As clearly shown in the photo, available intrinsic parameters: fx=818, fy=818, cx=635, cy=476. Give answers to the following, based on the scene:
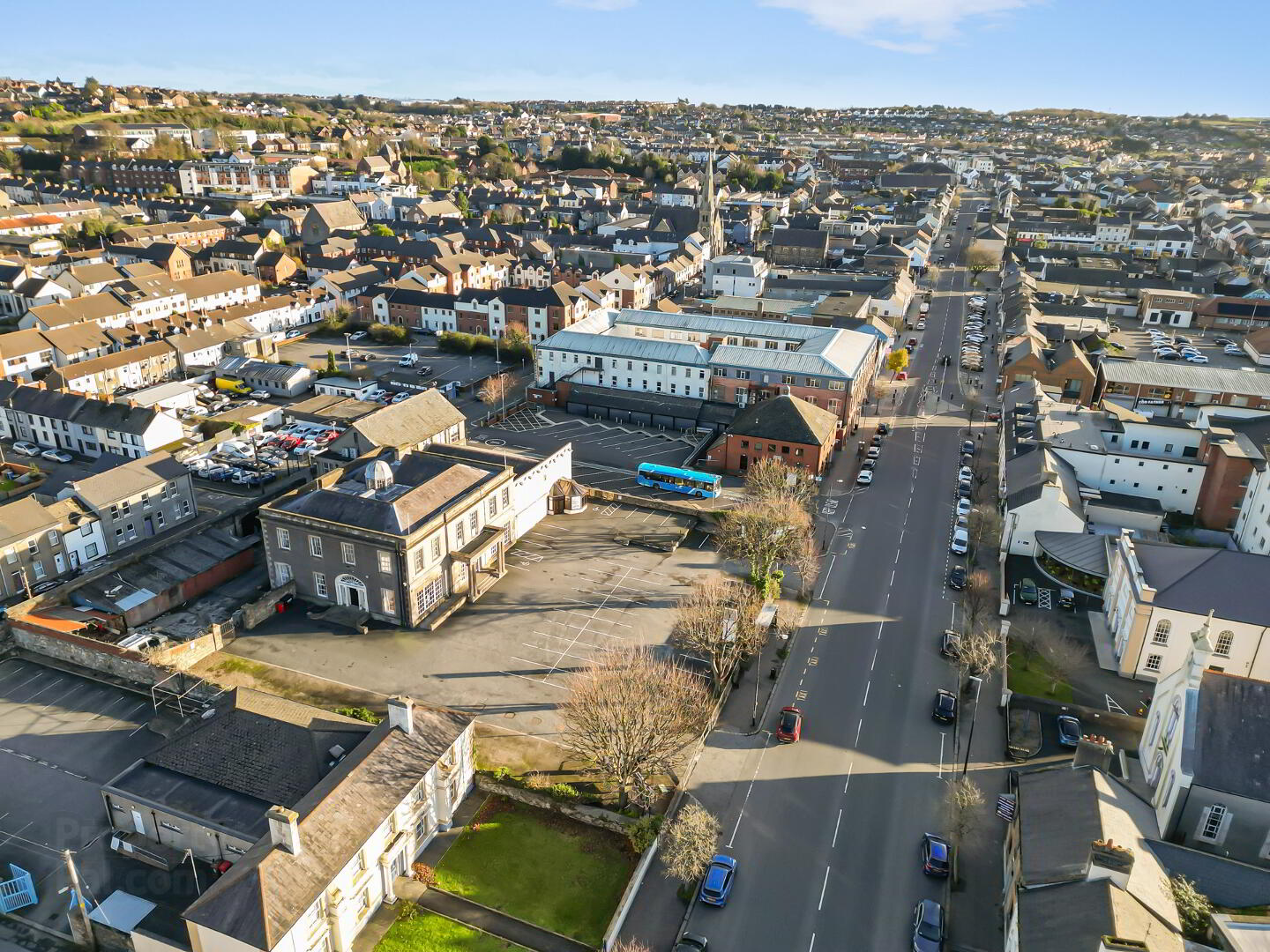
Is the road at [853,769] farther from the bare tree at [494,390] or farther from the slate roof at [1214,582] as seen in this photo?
the bare tree at [494,390]

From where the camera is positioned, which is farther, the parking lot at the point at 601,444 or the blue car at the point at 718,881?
Answer: the parking lot at the point at 601,444

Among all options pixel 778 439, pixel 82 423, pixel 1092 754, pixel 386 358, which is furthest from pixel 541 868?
pixel 386 358

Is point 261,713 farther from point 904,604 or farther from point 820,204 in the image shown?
point 820,204

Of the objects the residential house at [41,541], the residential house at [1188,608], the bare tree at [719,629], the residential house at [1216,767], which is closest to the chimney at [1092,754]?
the residential house at [1216,767]

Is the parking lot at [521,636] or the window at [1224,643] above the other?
the window at [1224,643]

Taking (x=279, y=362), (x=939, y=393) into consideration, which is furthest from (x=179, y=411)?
(x=939, y=393)

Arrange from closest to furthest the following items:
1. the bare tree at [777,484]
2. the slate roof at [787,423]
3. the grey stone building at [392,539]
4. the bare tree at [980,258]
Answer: the grey stone building at [392,539]
the bare tree at [777,484]
the slate roof at [787,423]
the bare tree at [980,258]

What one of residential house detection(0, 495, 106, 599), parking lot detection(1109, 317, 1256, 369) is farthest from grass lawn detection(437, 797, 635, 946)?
Answer: parking lot detection(1109, 317, 1256, 369)
